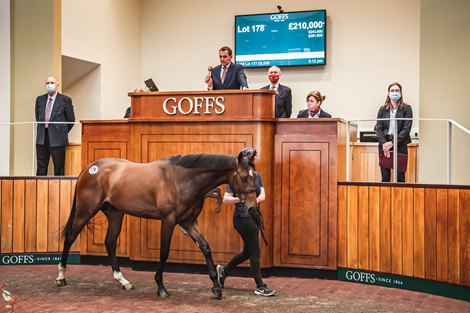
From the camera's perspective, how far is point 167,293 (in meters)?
6.46

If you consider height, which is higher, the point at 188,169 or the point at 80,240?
the point at 188,169

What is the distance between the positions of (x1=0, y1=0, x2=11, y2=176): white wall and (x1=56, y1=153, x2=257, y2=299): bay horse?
337 centimetres

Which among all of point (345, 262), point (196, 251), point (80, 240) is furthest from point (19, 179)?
point (345, 262)

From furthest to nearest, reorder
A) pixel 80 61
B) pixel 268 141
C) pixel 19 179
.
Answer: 1. pixel 80 61
2. pixel 19 179
3. pixel 268 141

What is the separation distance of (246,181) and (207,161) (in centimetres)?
53

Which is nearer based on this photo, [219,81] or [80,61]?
[219,81]

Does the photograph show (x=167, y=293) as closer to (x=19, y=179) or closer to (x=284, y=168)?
(x=284, y=168)

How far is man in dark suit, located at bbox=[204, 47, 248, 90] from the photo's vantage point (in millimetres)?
8047

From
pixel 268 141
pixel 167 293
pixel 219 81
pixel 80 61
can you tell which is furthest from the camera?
pixel 80 61

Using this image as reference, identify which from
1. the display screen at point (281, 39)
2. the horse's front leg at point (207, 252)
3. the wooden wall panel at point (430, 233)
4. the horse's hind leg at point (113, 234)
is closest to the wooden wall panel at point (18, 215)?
the horse's hind leg at point (113, 234)

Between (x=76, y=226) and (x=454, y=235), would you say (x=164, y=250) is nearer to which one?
(x=76, y=226)

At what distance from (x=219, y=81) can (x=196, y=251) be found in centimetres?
201

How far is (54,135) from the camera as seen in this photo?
909 cm

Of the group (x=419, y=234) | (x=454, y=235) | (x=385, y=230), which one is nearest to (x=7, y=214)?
(x=385, y=230)
